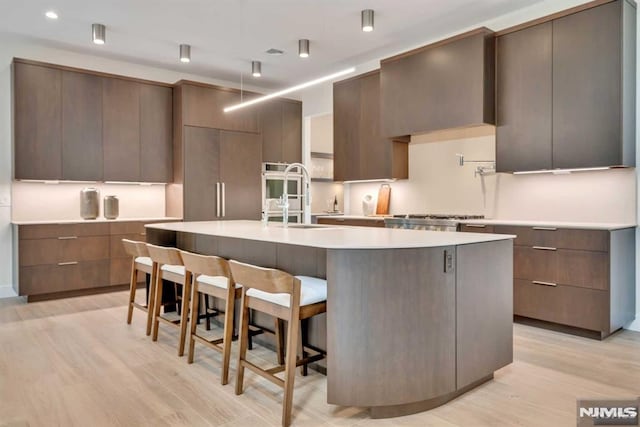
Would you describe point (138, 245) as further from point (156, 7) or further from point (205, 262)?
point (156, 7)

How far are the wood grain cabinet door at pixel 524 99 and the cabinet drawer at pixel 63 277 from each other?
14.6 ft

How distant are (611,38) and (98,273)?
17.9 feet

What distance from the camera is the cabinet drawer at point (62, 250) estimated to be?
15.2 feet

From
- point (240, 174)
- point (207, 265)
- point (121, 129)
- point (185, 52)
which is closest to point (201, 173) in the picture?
point (240, 174)

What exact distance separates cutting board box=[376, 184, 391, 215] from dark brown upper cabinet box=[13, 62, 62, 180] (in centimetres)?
383

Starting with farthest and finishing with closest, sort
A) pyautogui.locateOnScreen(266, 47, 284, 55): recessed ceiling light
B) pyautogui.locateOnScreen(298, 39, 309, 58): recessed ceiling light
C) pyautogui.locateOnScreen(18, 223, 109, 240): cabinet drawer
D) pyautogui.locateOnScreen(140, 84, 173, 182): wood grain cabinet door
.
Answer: pyautogui.locateOnScreen(140, 84, 173, 182): wood grain cabinet door
pyautogui.locateOnScreen(266, 47, 284, 55): recessed ceiling light
pyautogui.locateOnScreen(298, 39, 309, 58): recessed ceiling light
pyautogui.locateOnScreen(18, 223, 109, 240): cabinet drawer

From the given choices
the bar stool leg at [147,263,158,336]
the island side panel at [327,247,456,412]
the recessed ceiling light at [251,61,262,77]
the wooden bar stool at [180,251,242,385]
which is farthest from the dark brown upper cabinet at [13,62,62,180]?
the island side panel at [327,247,456,412]

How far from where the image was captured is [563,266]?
3.54 m

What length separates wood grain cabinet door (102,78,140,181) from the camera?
536 centimetres

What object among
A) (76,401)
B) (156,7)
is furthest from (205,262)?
(156,7)

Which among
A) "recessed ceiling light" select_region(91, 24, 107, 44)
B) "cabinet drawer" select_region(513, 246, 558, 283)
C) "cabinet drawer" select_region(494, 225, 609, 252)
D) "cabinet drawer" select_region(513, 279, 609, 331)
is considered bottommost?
"cabinet drawer" select_region(513, 279, 609, 331)

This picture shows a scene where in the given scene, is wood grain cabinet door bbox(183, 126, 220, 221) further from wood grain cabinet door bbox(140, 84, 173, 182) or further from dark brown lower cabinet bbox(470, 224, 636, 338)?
dark brown lower cabinet bbox(470, 224, 636, 338)

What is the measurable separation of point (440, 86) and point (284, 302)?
10.5 feet

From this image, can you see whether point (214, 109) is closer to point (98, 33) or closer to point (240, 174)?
point (240, 174)
